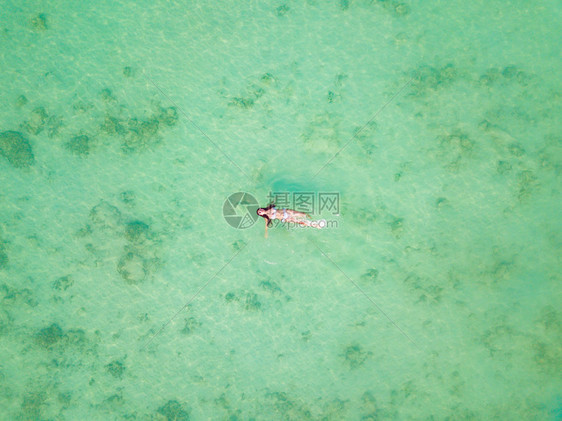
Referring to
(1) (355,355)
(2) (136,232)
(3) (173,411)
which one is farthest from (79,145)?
(1) (355,355)

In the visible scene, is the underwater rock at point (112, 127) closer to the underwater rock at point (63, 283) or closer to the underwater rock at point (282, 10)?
the underwater rock at point (63, 283)

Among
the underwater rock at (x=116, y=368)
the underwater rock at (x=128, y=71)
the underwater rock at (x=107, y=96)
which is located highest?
the underwater rock at (x=128, y=71)

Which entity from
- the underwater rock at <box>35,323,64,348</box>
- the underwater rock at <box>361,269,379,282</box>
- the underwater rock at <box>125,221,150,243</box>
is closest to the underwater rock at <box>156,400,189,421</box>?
the underwater rock at <box>35,323,64,348</box>

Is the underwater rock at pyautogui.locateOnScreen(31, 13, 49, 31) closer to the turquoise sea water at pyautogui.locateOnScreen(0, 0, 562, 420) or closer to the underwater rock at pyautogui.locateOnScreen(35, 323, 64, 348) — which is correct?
the turquoise sea water at pyautogui.locateOnScreen(0, 0, 562, 420)

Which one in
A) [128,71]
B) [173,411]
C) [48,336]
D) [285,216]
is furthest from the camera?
[128,71]

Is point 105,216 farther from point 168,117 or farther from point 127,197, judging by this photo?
point 168,117

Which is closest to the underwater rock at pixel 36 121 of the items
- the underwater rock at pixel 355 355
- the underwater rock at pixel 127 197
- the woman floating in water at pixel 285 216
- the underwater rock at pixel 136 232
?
the underwater rock at pixel 127 197

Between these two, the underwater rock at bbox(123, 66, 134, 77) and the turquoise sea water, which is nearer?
the turquoise sea water
